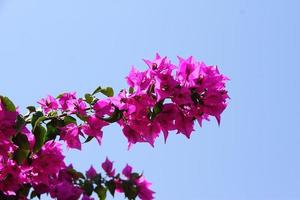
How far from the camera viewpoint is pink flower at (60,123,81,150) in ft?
8.20

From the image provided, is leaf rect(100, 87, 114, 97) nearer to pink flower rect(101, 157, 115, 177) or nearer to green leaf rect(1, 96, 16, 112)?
green leaf rect(1, 96, 16, 112)

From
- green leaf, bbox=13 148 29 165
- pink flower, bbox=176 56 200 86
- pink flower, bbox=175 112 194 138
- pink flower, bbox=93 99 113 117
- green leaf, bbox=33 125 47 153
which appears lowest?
green leaf, bbox=13 148 29 165

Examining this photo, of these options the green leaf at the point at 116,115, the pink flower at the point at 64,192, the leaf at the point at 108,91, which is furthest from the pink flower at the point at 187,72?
the pink flower at the point at 64,192

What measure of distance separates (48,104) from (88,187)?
28.2 inches

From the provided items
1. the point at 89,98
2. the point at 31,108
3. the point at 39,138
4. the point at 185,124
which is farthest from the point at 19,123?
the point at 185,124

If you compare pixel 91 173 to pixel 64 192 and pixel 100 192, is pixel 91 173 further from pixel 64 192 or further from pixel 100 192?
pixel 64 192

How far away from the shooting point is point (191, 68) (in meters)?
2.20

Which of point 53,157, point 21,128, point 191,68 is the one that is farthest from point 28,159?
point 191,68

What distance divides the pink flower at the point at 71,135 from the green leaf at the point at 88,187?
0.59 meters

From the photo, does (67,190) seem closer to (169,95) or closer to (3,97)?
(3,97)

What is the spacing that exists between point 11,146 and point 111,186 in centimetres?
99

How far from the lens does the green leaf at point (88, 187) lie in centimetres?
304

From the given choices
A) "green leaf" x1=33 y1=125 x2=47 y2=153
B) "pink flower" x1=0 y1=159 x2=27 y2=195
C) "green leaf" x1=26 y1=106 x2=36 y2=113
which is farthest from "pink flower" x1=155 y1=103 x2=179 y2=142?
"pink flower" x1=0 y1=159 x2=27 y2=195

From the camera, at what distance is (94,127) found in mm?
2508
